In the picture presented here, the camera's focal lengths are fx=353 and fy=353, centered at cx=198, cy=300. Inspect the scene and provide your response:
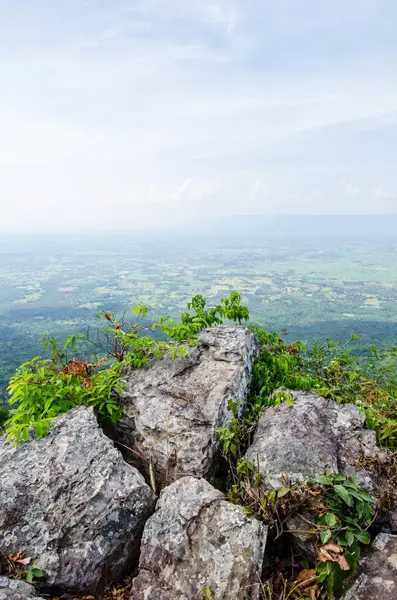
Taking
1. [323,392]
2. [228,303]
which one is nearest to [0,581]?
[323,392]

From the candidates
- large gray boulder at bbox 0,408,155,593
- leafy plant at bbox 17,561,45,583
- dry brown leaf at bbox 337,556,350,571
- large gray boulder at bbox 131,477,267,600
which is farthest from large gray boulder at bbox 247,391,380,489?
leafy plant at bbox 17,561,45,583

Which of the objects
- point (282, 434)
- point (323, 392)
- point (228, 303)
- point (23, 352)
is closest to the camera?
point (282, 434)

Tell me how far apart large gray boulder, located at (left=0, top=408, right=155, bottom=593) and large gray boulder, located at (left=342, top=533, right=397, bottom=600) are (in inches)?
79.4

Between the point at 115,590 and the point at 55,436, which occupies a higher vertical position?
the point at 55,436

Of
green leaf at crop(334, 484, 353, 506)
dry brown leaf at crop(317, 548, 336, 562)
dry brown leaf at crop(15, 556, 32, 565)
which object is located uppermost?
green leaf at crop(334, 484, 353, 506)

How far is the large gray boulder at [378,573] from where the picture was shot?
2.95 meters

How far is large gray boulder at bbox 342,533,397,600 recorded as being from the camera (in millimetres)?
2953

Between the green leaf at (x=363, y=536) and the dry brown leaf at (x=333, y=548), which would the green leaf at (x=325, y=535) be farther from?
the green leaf at (x=363, y=536)

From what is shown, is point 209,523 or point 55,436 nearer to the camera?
point 209,523

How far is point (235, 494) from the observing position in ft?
12.3

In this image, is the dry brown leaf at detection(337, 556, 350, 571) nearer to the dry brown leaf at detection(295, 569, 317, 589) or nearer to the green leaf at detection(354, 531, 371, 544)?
the green leaf at detection(354, 531, 371, 544)

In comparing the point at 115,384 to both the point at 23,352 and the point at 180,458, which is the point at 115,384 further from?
the point at 23,352

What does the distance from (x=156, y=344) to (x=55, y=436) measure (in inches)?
71.8

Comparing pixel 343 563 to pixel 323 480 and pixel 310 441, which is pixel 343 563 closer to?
pixel 323 480
